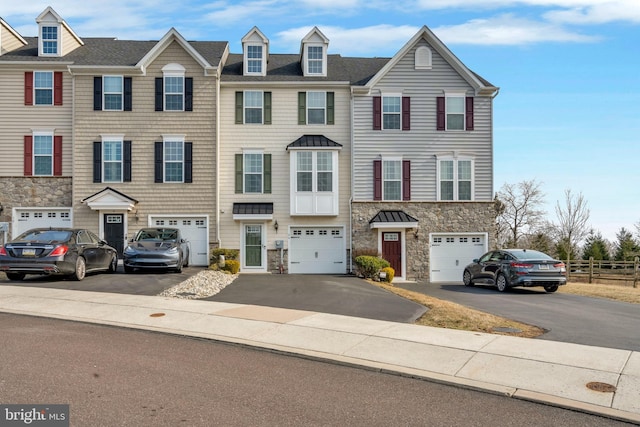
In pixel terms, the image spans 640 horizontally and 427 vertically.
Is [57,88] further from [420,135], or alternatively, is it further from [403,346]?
[403,346]

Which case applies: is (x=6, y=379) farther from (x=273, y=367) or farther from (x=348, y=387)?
(x=348, y=387)

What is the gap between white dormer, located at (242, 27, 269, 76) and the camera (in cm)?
2762

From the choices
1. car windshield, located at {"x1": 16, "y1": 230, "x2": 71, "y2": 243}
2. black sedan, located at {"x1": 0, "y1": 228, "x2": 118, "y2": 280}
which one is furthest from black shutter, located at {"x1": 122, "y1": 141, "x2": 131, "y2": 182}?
car windshield, located at {"x1": 16, "y1": 230, "x2": 71, "y2": 243}

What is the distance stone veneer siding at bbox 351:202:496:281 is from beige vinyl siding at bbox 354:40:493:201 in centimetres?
54

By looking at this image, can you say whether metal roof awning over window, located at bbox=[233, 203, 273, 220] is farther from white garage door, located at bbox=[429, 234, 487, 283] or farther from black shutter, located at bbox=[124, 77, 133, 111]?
white garage door, located at bbox=[429, 234, 487, 283]

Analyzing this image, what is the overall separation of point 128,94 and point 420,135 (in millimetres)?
13549

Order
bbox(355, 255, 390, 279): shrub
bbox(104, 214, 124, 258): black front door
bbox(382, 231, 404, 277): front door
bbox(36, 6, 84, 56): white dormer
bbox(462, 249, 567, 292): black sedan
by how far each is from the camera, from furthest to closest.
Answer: bbox(382, 231, 404, 277): front door < bbox(36, 6, 84, 56): white dormer < bbox(104, 214, 124, 258): black front door < bbox(355, 255, 390, 279): shrub < bbox(462, 249, 567, 292): black sedan

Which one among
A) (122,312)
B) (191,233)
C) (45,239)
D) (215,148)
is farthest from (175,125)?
(122,312)

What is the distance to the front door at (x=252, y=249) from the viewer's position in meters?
26.8

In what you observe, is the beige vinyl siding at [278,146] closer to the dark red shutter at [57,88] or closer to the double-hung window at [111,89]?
the double-hung window at [111,89]

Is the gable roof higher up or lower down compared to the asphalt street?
higher up

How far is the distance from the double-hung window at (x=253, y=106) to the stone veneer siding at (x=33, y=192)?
338 inches

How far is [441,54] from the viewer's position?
27.5m

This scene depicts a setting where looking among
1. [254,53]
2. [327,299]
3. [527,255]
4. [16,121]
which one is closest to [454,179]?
[527,255]
